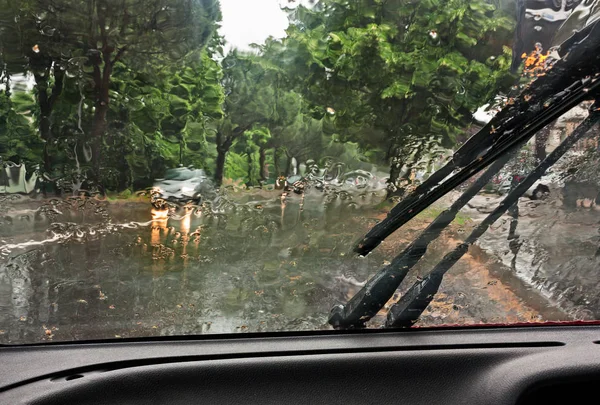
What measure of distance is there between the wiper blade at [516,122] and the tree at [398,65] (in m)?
0.13

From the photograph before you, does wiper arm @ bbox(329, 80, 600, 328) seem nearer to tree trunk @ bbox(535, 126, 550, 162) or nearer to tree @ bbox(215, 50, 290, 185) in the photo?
tree trunk @ bbox(535, 126, 550, 162)

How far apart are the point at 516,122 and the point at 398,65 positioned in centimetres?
60

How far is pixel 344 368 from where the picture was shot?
96.0 inches

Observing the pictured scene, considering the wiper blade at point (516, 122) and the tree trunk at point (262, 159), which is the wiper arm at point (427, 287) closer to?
the wiper blade at point (516, 122)

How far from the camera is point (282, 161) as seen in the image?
8.27ft

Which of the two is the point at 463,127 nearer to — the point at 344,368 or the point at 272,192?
the point at 272,192

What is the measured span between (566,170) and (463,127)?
597mm

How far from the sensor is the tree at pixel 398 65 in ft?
7.98

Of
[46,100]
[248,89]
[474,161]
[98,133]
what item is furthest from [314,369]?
[46,100]

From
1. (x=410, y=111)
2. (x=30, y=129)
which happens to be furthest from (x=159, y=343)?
(x=410, y=111)

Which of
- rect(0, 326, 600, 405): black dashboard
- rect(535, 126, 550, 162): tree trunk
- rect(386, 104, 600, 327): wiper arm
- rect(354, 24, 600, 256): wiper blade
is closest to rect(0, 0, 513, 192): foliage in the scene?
rect(354, 24, 600, 256): wiper blade

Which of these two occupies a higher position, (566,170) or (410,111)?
(410,111)

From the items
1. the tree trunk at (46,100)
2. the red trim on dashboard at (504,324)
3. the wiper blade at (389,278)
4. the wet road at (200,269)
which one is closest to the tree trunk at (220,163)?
the wet road at (200,269)

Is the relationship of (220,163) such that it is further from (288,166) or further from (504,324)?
(504,324)
